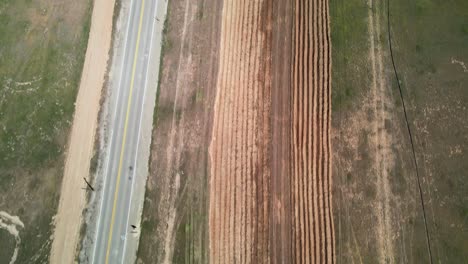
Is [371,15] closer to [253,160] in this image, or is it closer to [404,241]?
[253,160]

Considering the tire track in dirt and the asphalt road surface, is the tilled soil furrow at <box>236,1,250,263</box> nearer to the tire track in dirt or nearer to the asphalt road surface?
the tire track in dirt

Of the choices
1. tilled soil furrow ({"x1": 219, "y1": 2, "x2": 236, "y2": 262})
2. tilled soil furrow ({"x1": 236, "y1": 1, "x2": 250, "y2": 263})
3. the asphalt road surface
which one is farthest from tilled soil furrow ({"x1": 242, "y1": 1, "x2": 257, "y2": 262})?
the asphalt road surface

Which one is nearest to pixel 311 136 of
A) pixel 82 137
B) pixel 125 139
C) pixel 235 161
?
pixel 235 161

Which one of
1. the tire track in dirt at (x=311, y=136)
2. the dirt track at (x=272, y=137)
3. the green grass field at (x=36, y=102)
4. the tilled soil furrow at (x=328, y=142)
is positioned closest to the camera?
the tilled soil furrow at (x=328, y=142)

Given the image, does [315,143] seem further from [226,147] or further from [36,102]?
[36,102]

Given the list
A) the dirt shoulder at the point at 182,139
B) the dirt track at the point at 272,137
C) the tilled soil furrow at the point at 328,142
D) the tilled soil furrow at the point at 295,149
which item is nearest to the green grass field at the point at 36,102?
the dirt shoulder at the point at 182,139

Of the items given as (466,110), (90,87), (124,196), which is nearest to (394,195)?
(466,110)

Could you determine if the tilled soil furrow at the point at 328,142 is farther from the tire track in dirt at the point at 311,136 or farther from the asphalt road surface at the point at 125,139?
the asphalt road surface at the point at 125,139
